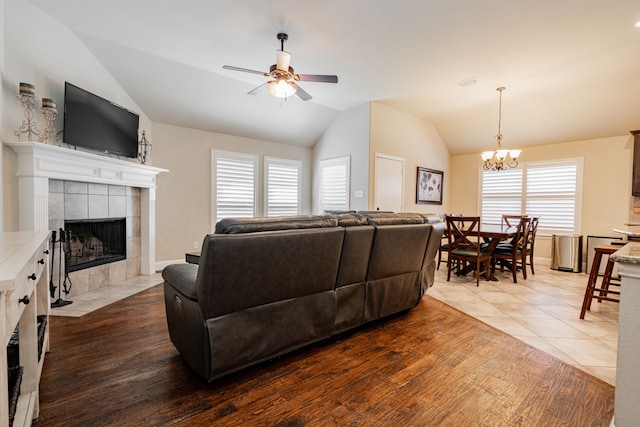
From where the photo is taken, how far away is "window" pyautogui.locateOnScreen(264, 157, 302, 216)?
6031mm

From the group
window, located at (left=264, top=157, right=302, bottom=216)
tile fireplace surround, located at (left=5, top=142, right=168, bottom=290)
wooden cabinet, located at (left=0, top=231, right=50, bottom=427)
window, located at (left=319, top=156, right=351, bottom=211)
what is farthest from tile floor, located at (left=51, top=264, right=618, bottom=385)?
window, located at (left=264, top=157, right=302, bottom=216)

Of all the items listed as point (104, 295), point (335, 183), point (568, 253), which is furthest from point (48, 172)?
point (568, 253)

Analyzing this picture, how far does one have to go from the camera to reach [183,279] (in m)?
1.86

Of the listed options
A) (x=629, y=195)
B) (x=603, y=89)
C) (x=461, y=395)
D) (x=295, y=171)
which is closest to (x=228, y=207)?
(x=295, y=171)

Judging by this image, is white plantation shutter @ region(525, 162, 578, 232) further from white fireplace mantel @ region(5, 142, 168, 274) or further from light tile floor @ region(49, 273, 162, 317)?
white fireplace mantel @ region(5, 142, 168, 274)

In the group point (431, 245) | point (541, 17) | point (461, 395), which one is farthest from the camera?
point (431, 245)

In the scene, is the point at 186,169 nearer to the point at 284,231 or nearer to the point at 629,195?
the point at 284,231

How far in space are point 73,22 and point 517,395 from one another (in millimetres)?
5098

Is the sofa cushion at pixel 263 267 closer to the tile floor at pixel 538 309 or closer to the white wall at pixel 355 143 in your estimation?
the tile floor at pixel 538 309

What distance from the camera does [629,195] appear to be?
4898 millimetres

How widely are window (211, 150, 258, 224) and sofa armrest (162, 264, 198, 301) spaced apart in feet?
11.3

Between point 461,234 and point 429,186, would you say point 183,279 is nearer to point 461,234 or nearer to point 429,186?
point 461,234

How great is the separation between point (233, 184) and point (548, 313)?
5.08m

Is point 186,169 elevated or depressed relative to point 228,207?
elevated
